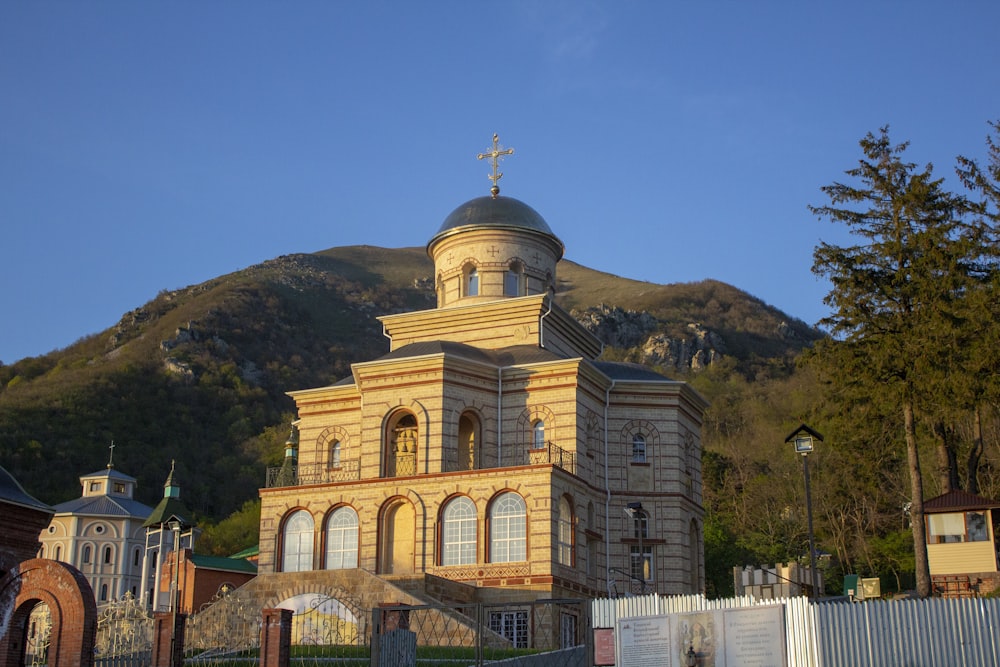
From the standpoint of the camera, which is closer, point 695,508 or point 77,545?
point 695,508

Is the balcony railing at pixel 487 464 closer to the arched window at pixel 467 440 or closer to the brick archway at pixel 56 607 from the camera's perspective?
the arched window at pixel 467 440

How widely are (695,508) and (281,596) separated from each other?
1426 cm

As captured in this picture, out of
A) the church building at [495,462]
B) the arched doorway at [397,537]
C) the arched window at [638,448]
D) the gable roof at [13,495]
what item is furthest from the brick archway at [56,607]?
the arched window at [638,448]

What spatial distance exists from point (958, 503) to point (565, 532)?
1001cm

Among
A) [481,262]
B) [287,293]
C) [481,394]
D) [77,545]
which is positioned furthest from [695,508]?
[287,293]

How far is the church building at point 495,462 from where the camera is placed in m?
30.1

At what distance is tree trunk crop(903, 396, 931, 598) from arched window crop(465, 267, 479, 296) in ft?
48.3

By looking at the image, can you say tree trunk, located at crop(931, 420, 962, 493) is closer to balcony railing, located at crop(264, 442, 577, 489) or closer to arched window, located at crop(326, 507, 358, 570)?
balcony railing, located at crop(264, 442, 577, 489)

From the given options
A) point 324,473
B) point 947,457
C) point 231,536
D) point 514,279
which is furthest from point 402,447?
point 231,536

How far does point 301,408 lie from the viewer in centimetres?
3656

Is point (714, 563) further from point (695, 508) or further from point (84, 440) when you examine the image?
point (84, 440)

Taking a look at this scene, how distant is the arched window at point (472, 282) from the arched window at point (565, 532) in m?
9.56

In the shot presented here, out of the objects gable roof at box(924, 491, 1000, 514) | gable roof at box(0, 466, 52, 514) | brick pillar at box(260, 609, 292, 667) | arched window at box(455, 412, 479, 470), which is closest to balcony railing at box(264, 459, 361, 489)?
arched window at box(455, 412, 479, 470)

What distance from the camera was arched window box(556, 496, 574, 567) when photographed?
3048 centimetres
